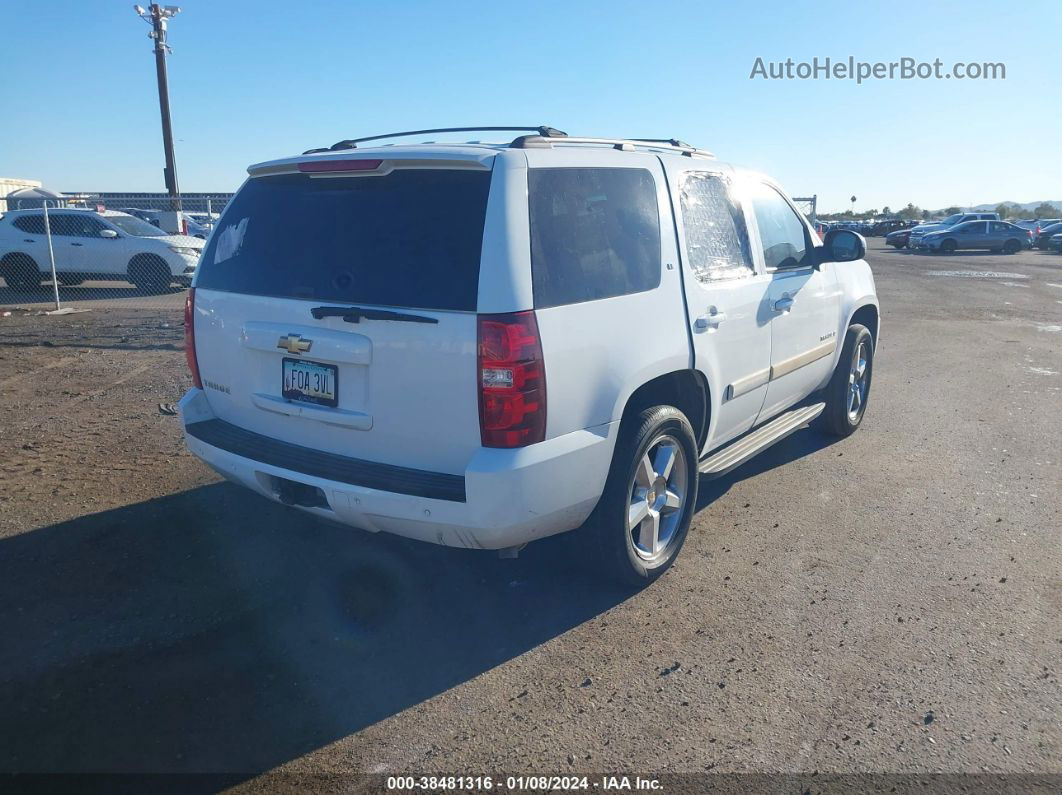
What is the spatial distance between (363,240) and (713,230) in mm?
2061

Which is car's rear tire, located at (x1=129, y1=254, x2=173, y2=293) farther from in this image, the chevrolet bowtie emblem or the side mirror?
the chevrolet bowtie emblem

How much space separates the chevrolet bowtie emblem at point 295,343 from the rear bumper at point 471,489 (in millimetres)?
458

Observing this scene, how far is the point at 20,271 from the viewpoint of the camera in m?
16.0

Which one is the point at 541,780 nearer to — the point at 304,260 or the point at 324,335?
the point at 324,335

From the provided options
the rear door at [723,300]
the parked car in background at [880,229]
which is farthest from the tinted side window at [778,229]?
the parked car in background at [880,229]

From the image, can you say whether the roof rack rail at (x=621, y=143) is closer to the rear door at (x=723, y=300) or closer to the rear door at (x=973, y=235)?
the rear door at (x=723, y=300)

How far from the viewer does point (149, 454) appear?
5.89 m

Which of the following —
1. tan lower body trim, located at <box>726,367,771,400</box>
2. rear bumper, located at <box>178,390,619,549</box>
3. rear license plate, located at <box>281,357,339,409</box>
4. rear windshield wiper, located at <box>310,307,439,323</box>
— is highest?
rear windshield wiper, located at <box>310,307,439,323</box>

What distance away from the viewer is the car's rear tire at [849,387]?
645cm

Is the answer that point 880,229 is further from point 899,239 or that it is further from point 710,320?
point 710,320

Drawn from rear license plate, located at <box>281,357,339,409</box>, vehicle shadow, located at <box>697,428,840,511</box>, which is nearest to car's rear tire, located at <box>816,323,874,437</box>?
vehicle shadow, located at <box>697,428,840,511</box>

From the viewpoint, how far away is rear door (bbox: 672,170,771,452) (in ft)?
14.2

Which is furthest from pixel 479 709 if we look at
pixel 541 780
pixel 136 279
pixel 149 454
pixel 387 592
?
pixel 136 279

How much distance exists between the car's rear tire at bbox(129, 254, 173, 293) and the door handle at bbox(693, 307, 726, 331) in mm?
13932
